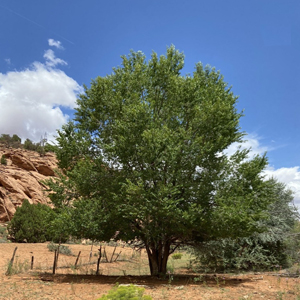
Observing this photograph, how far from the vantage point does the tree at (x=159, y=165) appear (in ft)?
31.5

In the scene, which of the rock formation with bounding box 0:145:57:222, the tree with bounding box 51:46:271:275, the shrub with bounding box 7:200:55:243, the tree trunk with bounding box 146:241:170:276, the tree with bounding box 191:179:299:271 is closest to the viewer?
the tree with bounding box 51:46:271:275

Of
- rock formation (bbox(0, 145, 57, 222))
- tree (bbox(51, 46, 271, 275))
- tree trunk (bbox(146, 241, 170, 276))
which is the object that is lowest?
tree trunk (bbox(146, 241, 170, 276))

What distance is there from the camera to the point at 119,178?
1062 cm

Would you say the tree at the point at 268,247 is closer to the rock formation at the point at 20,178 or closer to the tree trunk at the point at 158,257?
the tree trunk at the point at 158,257

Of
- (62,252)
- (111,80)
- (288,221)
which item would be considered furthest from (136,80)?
(62,252)

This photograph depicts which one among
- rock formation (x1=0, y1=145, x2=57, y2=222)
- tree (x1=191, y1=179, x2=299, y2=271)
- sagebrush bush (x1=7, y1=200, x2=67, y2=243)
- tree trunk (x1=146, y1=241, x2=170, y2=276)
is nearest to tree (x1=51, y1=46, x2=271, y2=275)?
tree trunk (x1=146, y1=241, x2=170, y2=276)

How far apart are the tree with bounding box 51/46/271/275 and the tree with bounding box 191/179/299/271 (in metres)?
5.59

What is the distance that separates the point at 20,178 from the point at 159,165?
35389mm

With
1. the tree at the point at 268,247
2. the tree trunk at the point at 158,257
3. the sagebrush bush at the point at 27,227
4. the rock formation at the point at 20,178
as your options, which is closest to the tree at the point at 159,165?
the tree trunk at the point at 158,257

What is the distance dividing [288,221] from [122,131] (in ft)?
44.7

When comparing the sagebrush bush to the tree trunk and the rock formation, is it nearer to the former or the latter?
the rock formation

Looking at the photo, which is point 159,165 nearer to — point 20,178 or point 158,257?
point 158,257

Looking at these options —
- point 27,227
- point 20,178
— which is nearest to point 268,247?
point 27,227

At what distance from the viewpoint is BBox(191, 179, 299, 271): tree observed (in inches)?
642
